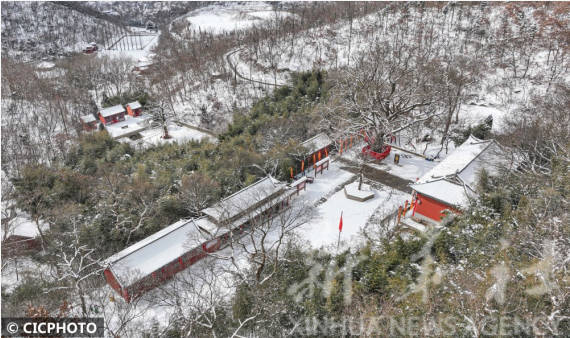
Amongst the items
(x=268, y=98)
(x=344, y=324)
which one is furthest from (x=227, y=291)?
(x=268, y=98)

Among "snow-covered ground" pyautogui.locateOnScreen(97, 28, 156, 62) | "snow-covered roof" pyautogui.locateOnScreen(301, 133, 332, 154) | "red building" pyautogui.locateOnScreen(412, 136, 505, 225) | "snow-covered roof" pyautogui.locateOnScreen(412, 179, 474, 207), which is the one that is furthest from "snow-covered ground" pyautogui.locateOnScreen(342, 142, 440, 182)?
"snow-covered ground" pyautogui.locateOnScreen(97, 28, 156, 62)

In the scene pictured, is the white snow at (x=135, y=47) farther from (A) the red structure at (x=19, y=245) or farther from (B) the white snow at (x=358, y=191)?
(B) the white snow at (x=358, y=191)

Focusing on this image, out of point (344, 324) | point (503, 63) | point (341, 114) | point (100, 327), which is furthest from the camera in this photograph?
point (503, 63)

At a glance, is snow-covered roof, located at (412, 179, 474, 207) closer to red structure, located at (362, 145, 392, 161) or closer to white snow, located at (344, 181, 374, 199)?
white snow, located at (344, 181, 374, 199)

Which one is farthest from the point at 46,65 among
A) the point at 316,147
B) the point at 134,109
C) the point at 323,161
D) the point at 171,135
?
the point at 323,161

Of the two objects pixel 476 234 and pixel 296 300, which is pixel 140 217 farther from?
pixel 476 234
